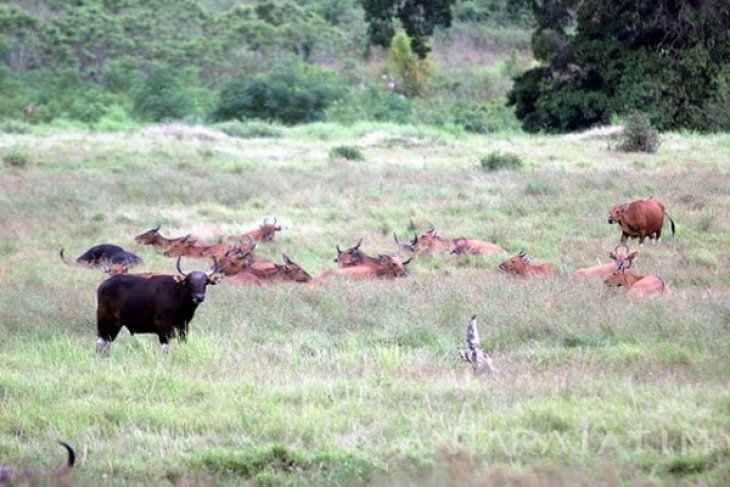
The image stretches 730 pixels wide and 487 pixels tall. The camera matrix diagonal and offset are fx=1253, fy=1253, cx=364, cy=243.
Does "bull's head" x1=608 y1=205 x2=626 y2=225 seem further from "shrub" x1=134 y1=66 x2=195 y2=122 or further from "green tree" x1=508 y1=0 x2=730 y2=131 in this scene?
"shrub" x1=134 y1=66 x2=195 y2=122

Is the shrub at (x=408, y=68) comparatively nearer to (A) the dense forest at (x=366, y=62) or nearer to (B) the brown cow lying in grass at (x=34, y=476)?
(A) the dense forest at (x=366, y=62)

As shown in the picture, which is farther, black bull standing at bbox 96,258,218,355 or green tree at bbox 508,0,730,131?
green tree at bbox 508,0,730,131

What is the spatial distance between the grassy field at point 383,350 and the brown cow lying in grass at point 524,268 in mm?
331

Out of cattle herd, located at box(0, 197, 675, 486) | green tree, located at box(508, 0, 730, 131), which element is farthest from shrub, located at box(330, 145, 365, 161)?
green tree, located at box(508, 0, 730, 131)

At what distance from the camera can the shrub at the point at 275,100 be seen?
41438 millimetres

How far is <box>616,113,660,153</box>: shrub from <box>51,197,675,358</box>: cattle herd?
9422 mm

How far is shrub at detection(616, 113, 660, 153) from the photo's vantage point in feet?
82.0

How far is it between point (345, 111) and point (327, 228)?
2683 cm

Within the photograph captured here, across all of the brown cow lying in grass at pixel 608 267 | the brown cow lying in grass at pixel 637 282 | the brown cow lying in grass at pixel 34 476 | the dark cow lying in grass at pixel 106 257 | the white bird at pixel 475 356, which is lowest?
the dark cow lying in grass at pixel 106 257

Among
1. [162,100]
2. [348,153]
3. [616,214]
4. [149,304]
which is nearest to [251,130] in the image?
[348,153]

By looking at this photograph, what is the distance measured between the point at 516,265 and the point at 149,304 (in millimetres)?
4631

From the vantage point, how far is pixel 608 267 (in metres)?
12.8

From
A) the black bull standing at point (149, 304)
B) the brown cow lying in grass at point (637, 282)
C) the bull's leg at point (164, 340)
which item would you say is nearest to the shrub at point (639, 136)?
the brown cow lying in grass at point (637, 282)

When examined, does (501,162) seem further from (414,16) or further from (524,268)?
(524,268)
